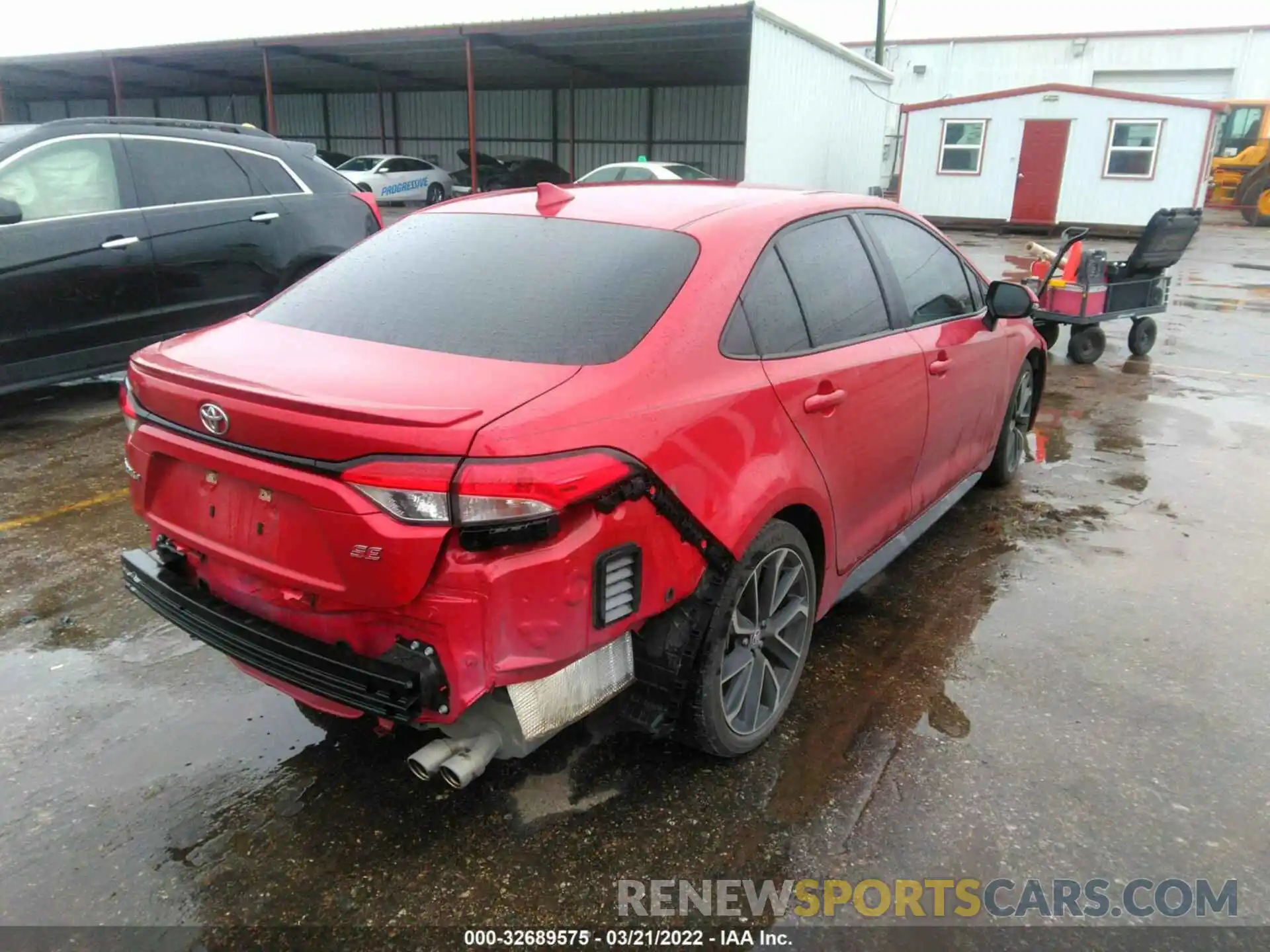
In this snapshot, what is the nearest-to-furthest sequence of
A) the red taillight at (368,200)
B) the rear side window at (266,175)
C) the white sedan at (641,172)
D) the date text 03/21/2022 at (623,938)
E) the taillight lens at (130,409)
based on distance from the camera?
the date text 03/21/2022 at (623,938) < the taillight lens at (130,409) < the rear side window at (266,175) < the red taillight at (368,200) < the white sedan at (641,172)

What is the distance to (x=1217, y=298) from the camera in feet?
41.9

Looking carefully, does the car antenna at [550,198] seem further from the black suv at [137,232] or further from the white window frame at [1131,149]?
the white window frame at [1131,149]

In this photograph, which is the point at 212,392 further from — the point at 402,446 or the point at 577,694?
the point at 577,694

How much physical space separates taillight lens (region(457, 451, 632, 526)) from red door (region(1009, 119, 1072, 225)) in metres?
24.2

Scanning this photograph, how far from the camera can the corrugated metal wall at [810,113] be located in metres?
16.4

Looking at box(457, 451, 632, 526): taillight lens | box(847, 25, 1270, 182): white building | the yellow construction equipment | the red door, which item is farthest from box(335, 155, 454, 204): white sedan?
box(457, 451, 632, 526): taillight lens

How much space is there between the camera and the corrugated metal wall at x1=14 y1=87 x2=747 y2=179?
92.3 feet

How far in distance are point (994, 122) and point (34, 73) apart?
28270 mm

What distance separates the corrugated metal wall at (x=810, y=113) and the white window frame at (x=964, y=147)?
1.67 meters

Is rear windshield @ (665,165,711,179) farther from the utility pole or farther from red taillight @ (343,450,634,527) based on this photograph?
red taillight @ (343,450,634,527)

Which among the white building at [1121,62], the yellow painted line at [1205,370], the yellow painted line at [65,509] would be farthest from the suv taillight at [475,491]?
the white building at [1121,62]

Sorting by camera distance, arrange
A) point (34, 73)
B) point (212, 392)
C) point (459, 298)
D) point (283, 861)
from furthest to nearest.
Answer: point (34, 73)
point (459, 298)
point (283, 861)
point (212, 392)

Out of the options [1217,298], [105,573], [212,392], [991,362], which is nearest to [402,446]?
[212,392]

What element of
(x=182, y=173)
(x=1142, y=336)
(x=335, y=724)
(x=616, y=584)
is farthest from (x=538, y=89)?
(x=616, y=584)
